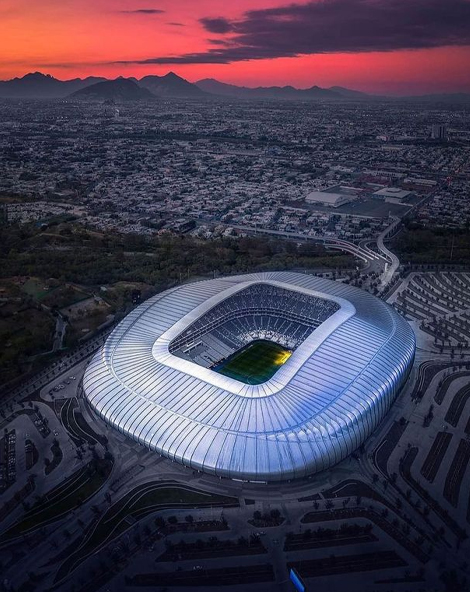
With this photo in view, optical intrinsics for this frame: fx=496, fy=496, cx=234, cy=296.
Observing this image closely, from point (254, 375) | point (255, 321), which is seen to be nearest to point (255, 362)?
point (254, 375)

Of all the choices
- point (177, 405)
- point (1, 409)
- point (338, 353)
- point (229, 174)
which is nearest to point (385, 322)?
point (338, 353)

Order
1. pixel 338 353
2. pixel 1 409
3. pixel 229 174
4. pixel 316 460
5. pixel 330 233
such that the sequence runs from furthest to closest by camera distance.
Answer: pixel 229 174, pixel 330 233, pixel 1 409, pixel 338 353, pixel 316 460

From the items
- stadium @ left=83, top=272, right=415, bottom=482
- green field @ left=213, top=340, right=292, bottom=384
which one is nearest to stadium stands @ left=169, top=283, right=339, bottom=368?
stadium @ left=83, top=272, right=415, bottom=482

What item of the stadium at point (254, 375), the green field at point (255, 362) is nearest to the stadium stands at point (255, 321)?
the stadium at point (254, 375)

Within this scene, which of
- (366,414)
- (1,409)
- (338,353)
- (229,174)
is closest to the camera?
(366,414)

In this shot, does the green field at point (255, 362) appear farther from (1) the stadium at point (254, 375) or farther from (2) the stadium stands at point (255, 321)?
(2) the stadium stands at point (255, 321)

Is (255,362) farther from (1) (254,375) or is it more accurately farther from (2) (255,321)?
(2) (255,321)

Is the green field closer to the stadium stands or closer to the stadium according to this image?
the stadium

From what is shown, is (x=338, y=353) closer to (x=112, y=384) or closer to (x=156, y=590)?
(x=112, y=384)
